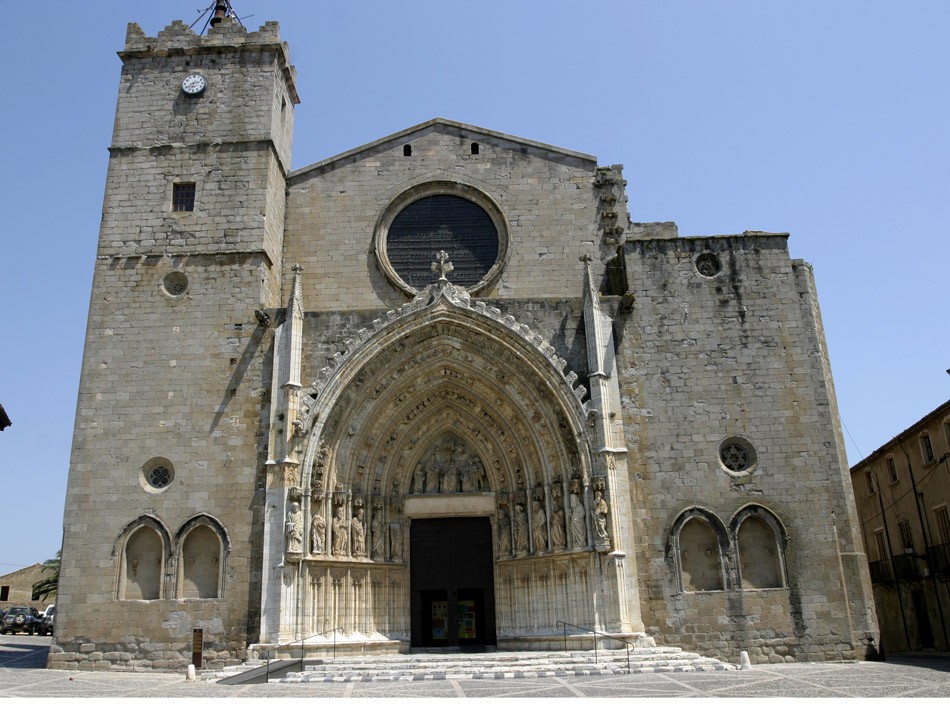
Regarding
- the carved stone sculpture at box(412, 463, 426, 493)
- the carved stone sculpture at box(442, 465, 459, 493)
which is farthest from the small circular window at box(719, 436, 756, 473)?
the carved stone sculpture at box(412, 463, 426, 493)

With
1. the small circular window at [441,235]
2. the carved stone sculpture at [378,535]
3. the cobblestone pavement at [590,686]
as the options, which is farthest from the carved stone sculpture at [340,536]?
the small circular window at [441,235]

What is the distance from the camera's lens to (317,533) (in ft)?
45.2

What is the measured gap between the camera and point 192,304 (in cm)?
1525

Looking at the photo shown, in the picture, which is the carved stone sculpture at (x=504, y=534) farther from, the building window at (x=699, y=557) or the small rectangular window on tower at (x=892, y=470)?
the small rectangular window on tower at (x=892, y=470)

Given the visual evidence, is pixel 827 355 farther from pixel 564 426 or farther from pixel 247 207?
pixel 247 207

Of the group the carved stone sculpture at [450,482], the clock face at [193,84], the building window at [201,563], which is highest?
the clock face at [193,84]

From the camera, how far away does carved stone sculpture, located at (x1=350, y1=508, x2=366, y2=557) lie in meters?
14.3

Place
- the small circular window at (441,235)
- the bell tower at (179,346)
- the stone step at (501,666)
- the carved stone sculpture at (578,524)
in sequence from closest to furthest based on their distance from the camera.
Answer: the stone step at (501,666), the carved stone sculpture at (578,524), the bell tower at (179,346), the small circular window at (441,235)

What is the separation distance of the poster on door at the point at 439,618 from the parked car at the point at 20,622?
17.2 m

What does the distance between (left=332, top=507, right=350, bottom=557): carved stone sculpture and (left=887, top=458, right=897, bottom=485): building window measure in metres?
14.6

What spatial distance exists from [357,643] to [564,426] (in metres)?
5.01

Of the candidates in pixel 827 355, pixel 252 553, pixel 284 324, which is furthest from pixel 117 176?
pixel 827 355

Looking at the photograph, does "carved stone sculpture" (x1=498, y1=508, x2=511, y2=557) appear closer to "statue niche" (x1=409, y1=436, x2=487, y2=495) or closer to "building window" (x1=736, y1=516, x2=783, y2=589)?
"statue niche" (x1=409, y1=436, x2=487, y2=495)

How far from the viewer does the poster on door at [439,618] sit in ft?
48.4
